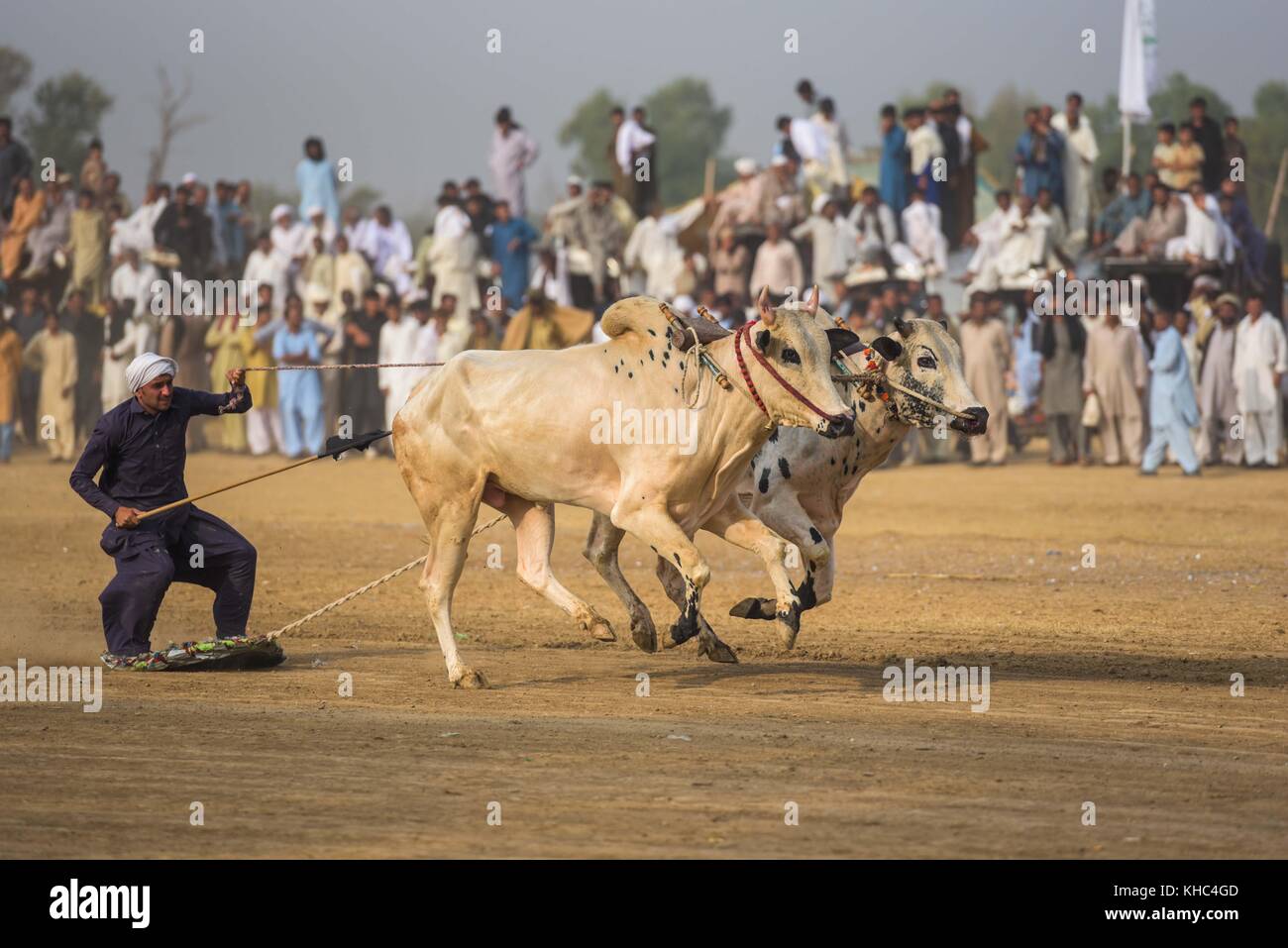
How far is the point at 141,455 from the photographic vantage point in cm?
1030

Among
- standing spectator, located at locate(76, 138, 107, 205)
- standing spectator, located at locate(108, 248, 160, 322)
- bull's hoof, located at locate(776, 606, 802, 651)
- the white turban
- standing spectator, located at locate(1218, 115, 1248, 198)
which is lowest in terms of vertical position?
bull's hoof, located at locate(776, 606, 802, 651)

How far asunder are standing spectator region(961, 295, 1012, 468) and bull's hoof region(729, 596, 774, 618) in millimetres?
14073

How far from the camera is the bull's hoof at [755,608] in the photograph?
33.4ft

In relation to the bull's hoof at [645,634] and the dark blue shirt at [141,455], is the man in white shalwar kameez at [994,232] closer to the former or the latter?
the bull's hoof at [645,634]

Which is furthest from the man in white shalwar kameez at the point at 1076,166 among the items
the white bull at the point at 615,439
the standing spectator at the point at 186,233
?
the white bull at the point at 615,439

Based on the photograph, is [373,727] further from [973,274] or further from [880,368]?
[973,274]

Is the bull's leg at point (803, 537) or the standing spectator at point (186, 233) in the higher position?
the standing spectator at point (186, 233)

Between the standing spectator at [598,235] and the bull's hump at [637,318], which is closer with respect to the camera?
the bull's hump at [637,318]

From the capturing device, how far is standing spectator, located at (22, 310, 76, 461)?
85.1ft

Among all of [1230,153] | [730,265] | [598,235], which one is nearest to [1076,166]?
[1230,153]

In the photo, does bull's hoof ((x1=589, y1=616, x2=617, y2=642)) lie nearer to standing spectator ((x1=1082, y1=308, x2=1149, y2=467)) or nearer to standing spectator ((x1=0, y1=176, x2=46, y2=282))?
standing spectator ((x1=1082, y1=308, x2=1149, y2=467))

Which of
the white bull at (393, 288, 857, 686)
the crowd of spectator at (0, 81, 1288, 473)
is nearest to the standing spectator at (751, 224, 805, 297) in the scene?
the crowd of spectator at (0, 81, 1288, 473)

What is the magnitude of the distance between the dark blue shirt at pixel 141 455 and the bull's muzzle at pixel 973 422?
4.00 meters
